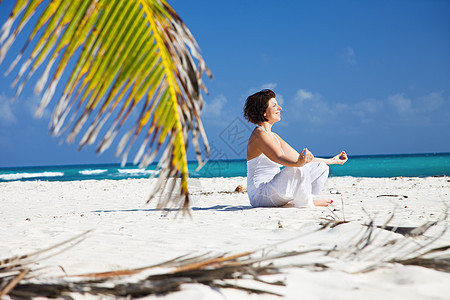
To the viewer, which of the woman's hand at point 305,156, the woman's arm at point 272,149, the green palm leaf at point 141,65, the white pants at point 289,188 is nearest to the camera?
the green palm leaf at point 141,65

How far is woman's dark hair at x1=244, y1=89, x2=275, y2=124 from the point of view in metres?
4.51

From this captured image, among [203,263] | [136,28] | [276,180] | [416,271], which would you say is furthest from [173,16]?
[276,180]

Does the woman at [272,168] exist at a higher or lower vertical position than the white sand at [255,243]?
higher

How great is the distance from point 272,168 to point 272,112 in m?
0.68

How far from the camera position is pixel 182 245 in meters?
2.59

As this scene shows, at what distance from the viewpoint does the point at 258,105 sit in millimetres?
4543

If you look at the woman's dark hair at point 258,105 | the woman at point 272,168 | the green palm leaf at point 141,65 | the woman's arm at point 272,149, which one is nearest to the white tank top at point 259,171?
the woman at point 272,168

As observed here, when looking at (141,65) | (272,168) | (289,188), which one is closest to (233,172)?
(272,168)

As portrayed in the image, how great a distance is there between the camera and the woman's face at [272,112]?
4508mm

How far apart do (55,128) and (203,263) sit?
83cm

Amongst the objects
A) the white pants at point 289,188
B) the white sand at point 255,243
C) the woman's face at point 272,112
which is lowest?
the white sand at point 255,243

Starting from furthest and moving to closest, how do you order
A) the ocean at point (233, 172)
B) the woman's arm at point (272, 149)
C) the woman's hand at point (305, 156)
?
the ocean at point (233, 172)
the woman's arm at point (272, 149)
the woman's hand at point (305, 156)

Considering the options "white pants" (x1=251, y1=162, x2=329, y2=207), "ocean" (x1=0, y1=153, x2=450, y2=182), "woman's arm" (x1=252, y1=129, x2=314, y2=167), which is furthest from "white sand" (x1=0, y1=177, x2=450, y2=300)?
"ocean" (x1=0, y1=153, x2=450, y2=182)

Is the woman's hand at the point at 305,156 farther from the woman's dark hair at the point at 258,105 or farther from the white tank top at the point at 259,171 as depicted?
the woman's dark hair at the point at 258,105
